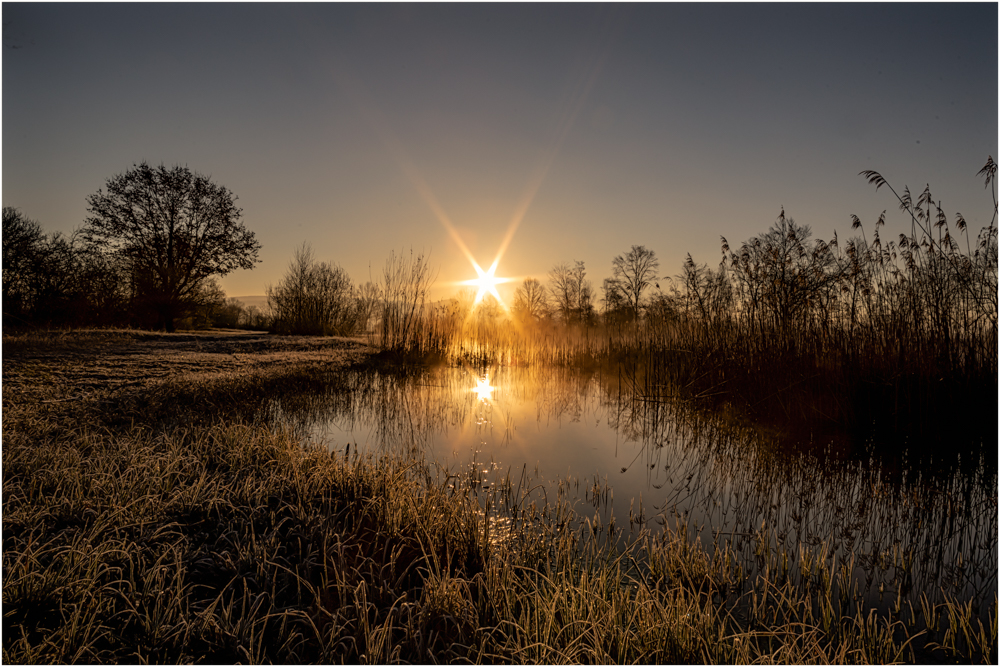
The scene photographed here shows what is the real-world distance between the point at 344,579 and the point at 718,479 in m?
2.53

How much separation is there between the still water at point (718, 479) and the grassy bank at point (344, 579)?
232 mm

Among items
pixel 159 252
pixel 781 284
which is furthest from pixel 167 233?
pixel 781 284

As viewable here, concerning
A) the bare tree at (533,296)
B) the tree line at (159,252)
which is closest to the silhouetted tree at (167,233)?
the tree line at (159,252)

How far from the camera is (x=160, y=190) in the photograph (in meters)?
16.1

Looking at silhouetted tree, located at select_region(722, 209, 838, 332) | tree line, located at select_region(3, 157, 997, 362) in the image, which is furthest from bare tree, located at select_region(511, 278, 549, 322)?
silhouetted tree, located at select_region(722, 209, 838, 332)

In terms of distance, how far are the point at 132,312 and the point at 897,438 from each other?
18541 mm

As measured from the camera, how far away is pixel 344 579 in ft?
5.89

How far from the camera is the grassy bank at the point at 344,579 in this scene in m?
1.49

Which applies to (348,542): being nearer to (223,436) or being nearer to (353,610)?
(353,610)

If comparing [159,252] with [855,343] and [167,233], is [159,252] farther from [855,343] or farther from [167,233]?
[855,343]

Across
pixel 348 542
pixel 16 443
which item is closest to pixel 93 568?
pixel 348 542

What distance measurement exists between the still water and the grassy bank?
0.76 feet

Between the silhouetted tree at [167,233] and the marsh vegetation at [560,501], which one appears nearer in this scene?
the marsh vegetation at [560,501]

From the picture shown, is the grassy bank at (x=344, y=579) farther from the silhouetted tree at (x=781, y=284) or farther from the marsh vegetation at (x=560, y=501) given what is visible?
the silhouetted tree at (x=781, y=284)
